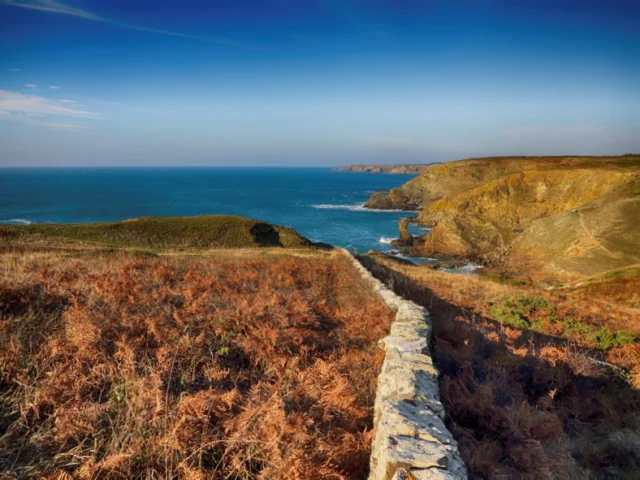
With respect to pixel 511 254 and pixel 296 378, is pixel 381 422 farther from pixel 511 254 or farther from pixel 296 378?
pixel 511 254

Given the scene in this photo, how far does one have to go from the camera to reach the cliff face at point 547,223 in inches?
1540

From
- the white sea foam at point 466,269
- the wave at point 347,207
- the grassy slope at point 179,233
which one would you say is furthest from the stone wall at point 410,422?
the wave at point 347,207

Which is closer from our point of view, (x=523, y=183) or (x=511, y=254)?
(x=511, y=254)

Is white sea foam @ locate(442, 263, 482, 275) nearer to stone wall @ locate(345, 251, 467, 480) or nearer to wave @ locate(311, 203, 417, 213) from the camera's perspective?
stone wall @ locate(345, 251, 467, 480)

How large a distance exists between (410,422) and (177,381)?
312 centimetres

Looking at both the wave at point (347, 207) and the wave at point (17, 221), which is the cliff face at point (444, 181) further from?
the wave at point (17, 221)

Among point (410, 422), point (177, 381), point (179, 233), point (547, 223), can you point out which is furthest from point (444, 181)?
point (177, 381)

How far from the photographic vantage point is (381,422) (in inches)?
154

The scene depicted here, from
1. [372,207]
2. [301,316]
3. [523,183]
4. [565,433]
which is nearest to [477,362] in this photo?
[565,433]

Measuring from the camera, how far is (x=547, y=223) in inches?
1916

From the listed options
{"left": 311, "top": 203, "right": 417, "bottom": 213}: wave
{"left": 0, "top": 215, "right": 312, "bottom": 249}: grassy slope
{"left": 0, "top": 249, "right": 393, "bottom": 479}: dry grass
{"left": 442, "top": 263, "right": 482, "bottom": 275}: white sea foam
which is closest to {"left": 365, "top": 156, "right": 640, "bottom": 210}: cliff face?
{"left": 311, "top": 203, "right": 417, "bottom": 213}: wave

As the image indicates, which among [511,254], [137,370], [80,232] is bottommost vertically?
[511,254]

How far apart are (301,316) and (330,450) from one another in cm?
363

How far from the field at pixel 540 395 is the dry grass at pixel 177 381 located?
4.97 ft
